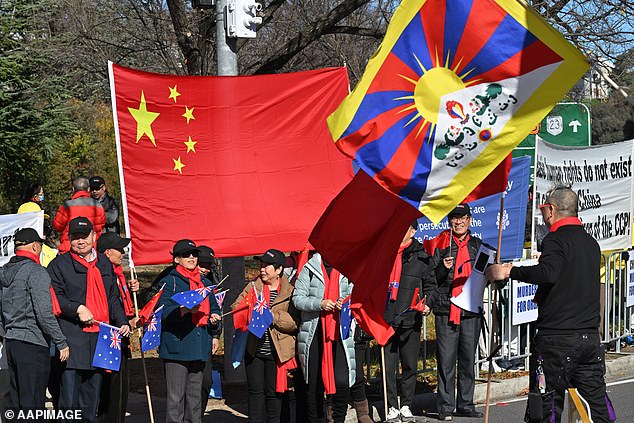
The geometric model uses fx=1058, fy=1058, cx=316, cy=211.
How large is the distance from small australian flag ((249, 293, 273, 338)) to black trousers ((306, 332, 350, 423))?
0.48 metres

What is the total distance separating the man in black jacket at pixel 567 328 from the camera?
7.36 metres

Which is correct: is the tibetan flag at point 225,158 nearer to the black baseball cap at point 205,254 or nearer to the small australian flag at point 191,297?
the black baseball cap at point 205,254

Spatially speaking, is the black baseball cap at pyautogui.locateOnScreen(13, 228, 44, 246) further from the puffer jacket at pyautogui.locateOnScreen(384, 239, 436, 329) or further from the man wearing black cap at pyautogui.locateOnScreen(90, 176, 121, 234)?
the puffer jacket at pyautogui.locateOnScreen(384, 239, 436, 329)

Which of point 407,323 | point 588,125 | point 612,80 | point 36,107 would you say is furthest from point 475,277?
point 36,107

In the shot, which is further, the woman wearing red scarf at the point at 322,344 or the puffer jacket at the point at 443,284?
the puffer jacket at the point at 443,284

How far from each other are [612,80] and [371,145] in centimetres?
986

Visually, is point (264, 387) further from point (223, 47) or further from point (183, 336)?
point (223, 47)

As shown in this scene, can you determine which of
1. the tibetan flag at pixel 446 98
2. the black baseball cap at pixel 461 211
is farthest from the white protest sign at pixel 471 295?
the tibetan flag at pixel 446 98

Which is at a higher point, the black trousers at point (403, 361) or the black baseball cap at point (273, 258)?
the black baseball cap at point (273, 258)

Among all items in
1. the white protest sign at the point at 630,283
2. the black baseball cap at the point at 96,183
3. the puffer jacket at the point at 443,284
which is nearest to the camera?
the puffer jacket at the point at 443,284

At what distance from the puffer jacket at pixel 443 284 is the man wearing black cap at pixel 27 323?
3.80 m

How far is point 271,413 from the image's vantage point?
928 centimetres

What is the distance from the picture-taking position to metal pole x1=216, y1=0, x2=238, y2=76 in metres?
11.0

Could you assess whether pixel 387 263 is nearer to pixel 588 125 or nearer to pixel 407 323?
pixel 407 323
